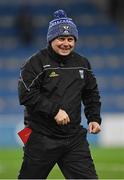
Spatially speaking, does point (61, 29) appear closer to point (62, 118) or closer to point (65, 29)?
point (65, 29)

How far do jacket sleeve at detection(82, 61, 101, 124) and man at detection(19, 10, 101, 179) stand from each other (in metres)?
0.09

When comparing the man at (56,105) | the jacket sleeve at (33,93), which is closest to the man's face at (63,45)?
the man at (56,105)

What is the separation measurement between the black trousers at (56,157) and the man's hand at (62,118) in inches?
11.8

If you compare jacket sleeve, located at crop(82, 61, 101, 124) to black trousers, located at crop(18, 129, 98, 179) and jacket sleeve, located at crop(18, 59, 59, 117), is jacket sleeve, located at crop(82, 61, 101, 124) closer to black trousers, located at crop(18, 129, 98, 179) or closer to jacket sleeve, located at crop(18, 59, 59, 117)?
black trousers, located at crop(18, 129, 98, 179)

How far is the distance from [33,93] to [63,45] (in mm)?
516

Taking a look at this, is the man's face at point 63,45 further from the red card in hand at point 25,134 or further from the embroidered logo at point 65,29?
the red card in hand at point 25,134

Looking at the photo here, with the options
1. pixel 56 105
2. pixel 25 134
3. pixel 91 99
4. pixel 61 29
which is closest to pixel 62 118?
pixel 56 105

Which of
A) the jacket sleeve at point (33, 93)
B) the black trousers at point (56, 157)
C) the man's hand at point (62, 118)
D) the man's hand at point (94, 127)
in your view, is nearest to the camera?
the man's hand at point (62, 118)

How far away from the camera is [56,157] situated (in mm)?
7387

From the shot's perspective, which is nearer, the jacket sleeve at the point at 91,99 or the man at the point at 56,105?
the man at the point at 56,105

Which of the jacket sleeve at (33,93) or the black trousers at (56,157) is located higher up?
the jacket sleeve at (33,93)

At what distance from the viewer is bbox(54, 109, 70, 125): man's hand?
7.09m

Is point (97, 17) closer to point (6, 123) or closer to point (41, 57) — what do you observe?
point (6, 123)

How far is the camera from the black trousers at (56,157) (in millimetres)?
7352
